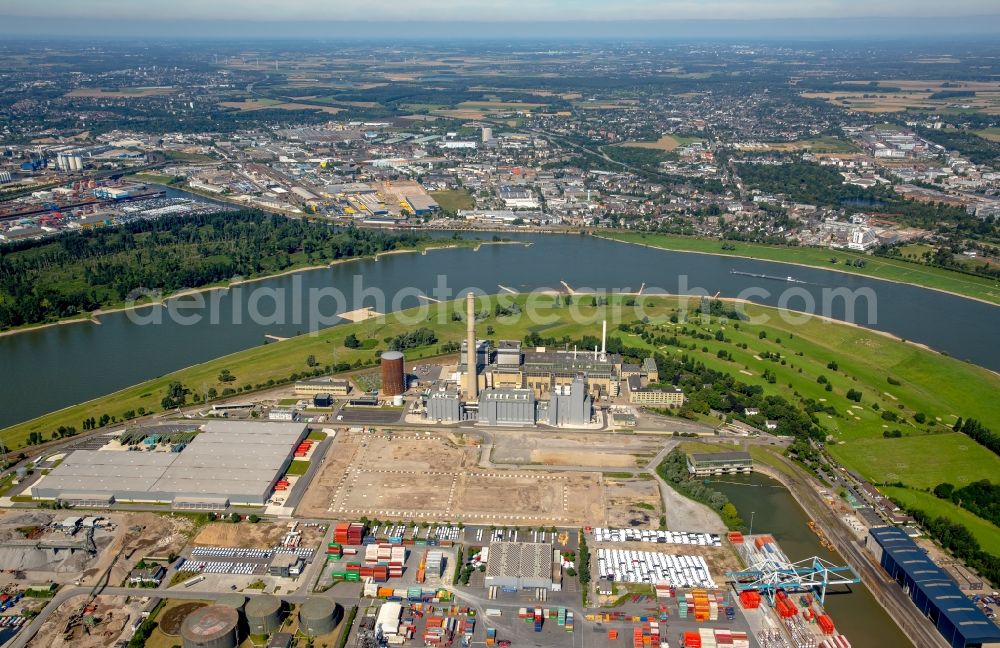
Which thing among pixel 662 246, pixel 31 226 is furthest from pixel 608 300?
pixel 31 226

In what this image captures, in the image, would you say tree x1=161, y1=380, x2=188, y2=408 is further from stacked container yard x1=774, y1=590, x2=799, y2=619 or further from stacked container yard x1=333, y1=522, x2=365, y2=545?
stacked container yard x1=774, y1=590, x2=799, y2=619

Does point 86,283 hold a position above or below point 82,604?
above

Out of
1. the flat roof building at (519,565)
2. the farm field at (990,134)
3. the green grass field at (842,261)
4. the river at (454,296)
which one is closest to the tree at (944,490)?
the flat roof building at (519,565)

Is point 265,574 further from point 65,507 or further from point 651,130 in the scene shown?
point 651,130

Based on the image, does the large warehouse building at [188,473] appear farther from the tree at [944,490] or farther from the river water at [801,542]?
the tree at [944,490]

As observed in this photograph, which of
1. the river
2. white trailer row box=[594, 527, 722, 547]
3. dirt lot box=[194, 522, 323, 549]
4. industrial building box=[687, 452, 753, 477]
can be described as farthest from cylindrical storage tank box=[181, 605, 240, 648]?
the river

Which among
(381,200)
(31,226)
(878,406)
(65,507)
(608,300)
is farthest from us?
(381,200)
